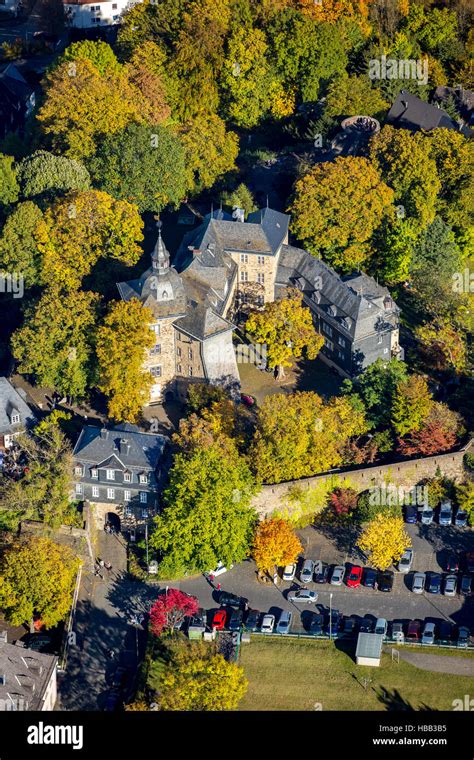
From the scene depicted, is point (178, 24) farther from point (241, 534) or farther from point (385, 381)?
point (241, 534)

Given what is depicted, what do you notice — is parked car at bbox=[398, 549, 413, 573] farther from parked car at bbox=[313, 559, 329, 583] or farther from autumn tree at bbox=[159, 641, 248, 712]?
autumn tree at bbox=[159, 641, 248, 712]

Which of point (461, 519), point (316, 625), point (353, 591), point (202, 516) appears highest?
point (202, 516)

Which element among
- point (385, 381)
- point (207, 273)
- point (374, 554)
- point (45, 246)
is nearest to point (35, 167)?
point (45, 246)

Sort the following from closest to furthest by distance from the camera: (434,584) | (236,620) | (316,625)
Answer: (236,620) → (316,625) → (434,584)

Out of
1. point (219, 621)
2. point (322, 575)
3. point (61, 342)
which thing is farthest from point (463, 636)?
point (61, 342)

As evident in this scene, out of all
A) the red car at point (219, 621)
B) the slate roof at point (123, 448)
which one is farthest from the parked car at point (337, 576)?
the slate roof at point (123, 448)

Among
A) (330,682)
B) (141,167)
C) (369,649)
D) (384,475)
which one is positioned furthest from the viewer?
(141,167)

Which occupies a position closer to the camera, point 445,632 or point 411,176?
point 445,632

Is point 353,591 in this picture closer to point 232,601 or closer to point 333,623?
point 333,623
